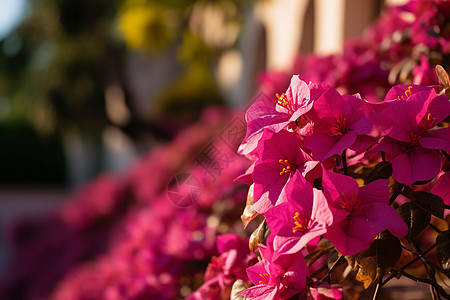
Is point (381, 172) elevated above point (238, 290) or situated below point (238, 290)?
above

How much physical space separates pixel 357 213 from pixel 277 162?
0.13m

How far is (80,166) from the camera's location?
1602 cm

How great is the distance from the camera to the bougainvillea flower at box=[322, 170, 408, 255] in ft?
1.94

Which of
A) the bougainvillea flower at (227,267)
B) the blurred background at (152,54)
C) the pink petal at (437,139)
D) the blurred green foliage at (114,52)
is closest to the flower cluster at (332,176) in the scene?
the pink petal at (437,139)

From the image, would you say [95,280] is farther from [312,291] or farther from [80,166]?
[80,166]

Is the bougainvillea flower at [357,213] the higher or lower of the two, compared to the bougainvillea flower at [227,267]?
higher

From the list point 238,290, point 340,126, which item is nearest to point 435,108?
point 340,126

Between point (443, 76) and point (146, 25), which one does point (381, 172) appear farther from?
point (146, 25)

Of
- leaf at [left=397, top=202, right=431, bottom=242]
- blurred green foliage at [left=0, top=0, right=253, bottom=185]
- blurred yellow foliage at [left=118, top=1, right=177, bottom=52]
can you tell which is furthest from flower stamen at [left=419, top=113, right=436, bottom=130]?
blurred yellow foliage at [left=118, top=1, right=177, bottom=52]

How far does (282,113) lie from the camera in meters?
0.73

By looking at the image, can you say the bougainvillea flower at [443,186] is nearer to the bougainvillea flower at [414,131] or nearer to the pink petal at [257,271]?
the bougainvillea flower at [414,131]

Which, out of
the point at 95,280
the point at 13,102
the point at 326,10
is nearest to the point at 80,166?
the point at 13,102

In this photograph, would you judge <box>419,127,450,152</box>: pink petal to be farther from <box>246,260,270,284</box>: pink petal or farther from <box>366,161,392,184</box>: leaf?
<box>246,260,270,284</box>: pink petal

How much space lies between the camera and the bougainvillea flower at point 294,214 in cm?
61
